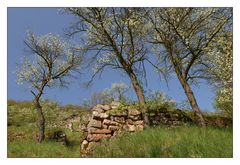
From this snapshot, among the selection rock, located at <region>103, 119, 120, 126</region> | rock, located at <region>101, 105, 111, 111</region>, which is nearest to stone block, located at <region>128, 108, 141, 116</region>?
rock, located at <region>103, 119, 120, 126</region>

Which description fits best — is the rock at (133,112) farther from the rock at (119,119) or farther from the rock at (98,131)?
the rock at (98,131)

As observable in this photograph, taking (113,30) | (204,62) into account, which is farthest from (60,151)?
(204,62)

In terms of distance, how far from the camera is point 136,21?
17859mm

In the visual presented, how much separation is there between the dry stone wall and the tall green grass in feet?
8.59

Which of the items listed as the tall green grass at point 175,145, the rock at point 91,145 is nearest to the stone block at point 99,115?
the rock at point 91,145

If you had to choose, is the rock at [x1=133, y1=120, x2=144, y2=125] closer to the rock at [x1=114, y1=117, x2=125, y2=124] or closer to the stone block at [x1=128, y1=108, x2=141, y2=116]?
the stone block at [x1=128, y1=108, x2=141, y2=116]

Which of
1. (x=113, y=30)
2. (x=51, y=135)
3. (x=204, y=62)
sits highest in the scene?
(x=113, y=30)

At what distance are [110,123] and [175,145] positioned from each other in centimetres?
567

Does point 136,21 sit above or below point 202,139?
above

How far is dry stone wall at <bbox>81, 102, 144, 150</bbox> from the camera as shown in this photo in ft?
55.9
